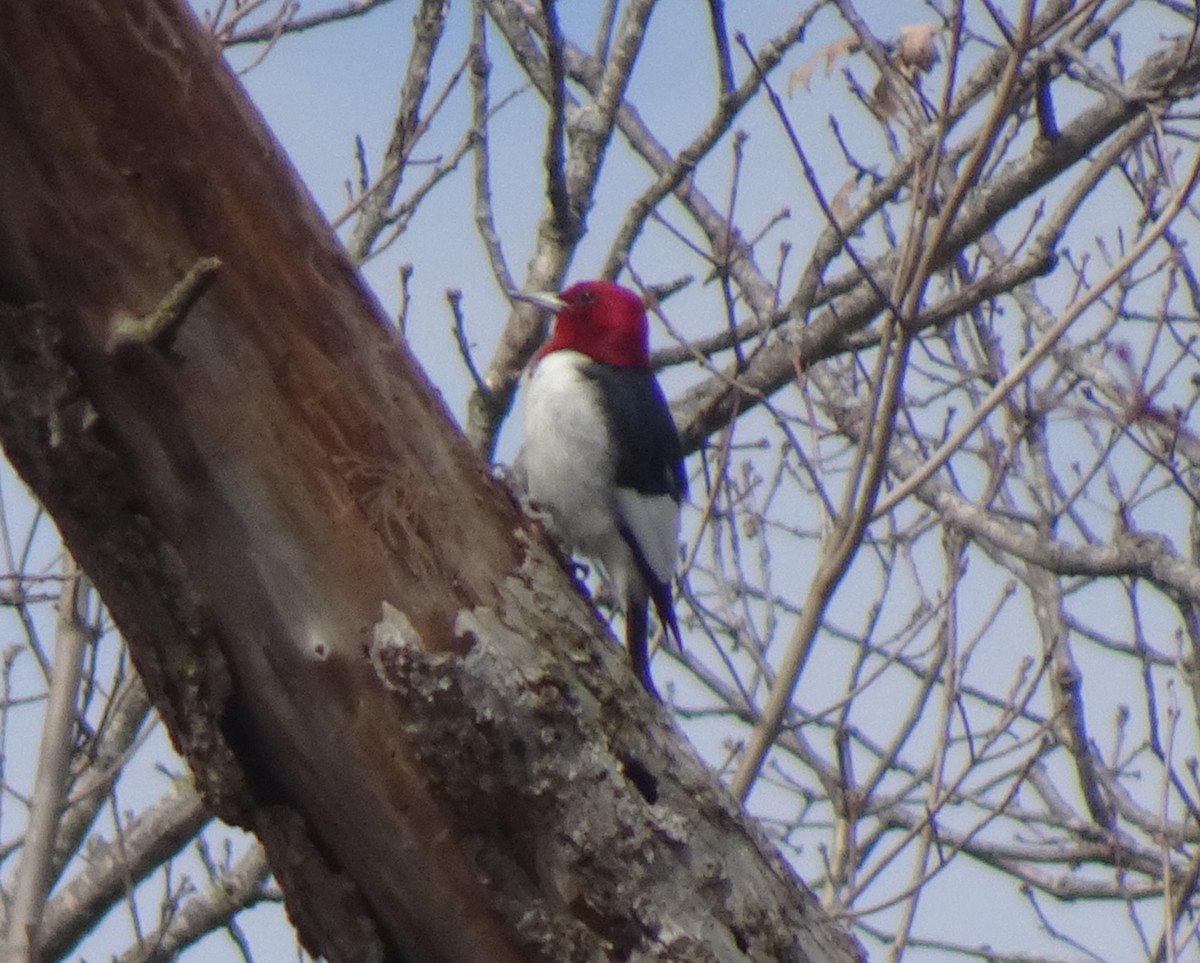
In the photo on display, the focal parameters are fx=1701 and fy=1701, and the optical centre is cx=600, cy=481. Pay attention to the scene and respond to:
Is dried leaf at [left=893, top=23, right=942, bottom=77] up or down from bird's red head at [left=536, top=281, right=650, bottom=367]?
up

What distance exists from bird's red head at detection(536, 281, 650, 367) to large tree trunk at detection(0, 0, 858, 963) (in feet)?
10.9

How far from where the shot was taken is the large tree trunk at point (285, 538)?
2143 millimetres

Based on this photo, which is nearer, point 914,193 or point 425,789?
point 425,789

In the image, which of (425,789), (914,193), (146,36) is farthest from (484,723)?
(914,193)

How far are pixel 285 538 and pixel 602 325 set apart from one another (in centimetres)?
359

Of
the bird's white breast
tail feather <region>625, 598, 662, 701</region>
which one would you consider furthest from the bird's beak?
tail feather <region>625, 598, 662, 701</region>

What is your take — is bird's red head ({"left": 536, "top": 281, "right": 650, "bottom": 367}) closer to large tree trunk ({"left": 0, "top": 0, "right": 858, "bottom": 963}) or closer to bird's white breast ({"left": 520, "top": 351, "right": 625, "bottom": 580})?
bird's white breast ({"left": 520, "top": 351, "right": 625, "bottom": 580})

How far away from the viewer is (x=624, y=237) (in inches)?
180

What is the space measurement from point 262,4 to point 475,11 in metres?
0.92

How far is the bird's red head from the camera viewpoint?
18.5ft

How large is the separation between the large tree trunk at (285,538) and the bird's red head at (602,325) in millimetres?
3312

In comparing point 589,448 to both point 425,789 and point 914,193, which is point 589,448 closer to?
point 914,193

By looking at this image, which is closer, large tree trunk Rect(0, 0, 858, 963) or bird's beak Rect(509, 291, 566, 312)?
large tree trunk Rect(0, 0, 858, 963)

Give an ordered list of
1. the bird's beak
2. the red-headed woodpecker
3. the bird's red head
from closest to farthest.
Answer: the bird's beak
the red-headed woodpecker
the bird's red head
